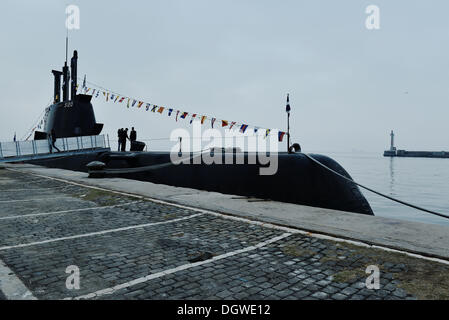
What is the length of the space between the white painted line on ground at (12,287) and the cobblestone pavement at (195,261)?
0.25 ft

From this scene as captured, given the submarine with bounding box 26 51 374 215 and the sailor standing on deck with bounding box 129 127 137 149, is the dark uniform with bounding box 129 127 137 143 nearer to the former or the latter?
the sailor standing on deck with bounding box 129 127 137 149

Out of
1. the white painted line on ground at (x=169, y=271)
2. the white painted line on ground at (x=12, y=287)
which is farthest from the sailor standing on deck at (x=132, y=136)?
the white painted line on ground at (x=12, y=287)

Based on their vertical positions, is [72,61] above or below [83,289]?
above

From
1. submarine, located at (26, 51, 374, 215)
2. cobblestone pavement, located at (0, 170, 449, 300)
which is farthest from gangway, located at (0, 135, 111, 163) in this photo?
cobblestone pavement, located at (0, 170, 449, 300)

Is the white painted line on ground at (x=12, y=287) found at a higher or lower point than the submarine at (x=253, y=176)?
lower

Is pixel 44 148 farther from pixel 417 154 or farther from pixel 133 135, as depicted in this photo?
pixel 417 154

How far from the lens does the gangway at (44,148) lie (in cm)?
2350

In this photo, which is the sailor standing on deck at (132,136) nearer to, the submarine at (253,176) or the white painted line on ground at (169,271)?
the submarine at (253,176)

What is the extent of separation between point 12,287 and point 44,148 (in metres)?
23.4

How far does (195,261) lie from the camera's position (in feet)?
14.4

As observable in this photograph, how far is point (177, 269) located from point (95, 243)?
1.85m
